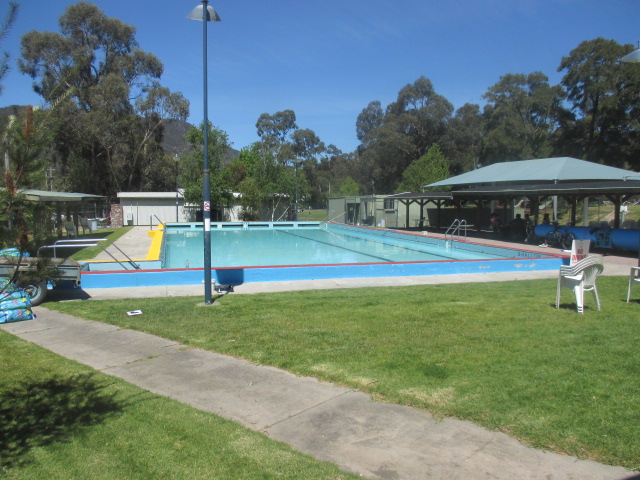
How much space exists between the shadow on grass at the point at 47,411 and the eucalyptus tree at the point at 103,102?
40.5m

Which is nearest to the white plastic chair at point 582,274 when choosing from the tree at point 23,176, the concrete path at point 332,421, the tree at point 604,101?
the concrete path at point 332,421

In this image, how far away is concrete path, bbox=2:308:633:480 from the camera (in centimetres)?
329

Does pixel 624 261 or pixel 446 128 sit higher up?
pixel 446 128

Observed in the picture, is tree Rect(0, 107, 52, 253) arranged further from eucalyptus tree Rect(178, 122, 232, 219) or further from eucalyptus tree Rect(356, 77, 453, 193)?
eucalyptus tree Rect(356, 77, 453, 193)

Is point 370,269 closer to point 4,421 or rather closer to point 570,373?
point 570,373

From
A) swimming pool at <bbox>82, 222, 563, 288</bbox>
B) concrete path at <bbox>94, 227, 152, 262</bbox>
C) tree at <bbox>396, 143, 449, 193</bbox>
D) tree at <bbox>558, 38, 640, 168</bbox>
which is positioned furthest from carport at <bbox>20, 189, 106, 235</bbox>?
tree at <bbox>558, 38, 640, 168</bbox>

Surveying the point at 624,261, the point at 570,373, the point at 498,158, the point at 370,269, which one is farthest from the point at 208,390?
the point at 498,158

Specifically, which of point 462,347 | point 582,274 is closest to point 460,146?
point 582,274

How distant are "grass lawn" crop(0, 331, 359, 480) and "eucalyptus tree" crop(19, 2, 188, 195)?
134ft

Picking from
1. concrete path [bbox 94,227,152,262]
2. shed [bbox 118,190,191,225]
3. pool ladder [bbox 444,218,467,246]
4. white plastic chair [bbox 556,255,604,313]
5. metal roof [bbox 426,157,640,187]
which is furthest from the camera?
shed [bbox 118,190,191,225]

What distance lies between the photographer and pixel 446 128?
59906 millimetres

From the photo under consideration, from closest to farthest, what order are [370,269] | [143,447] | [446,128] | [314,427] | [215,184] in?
1. [143,447]
2. [314,427]
3. [370,269]
4. [215,184]
5. [446,128]

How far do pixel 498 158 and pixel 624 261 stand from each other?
3805cm

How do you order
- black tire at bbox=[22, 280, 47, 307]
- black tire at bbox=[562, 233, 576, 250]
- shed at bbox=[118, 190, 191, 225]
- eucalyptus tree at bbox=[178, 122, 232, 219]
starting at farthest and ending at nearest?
shed at bbox=[118, 190, 191, 225]
eucalyptus tree at bbox=[178, 122, 232, 219]
black tire at bbox=[562, 233, 576, 250]
black tire at bbox=[22, 280, 47, 307]
